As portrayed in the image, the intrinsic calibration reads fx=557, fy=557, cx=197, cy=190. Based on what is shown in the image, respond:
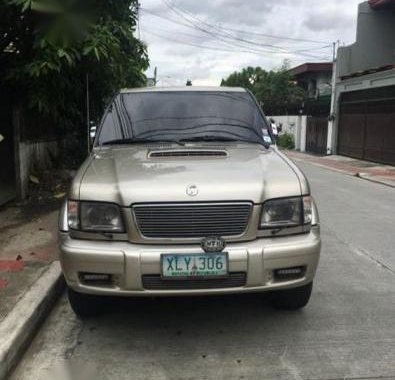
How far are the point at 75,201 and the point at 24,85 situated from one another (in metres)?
5.34

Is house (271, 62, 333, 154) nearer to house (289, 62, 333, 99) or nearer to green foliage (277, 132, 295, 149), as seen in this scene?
house (289, 62, 333, 99)

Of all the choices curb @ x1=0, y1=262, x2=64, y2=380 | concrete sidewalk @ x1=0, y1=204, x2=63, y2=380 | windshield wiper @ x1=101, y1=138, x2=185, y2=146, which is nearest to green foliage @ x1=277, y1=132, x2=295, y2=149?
concrete sidewalk @ x1=0, y1=204, x2=63, y2=380

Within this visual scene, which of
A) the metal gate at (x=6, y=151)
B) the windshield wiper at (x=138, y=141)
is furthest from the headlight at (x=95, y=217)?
the metal gate at (x=6, y=151)

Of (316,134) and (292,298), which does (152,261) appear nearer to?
(292,298)

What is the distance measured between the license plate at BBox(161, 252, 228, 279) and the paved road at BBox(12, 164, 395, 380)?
0.60 metres

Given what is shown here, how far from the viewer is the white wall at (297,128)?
1384 inches

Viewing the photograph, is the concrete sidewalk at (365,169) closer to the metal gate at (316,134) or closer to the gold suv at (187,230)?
the metal gate at (316,134)

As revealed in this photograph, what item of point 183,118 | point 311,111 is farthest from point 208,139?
point 311,111

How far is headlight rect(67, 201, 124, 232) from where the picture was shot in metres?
3.81

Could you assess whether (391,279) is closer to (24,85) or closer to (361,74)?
(24,85)

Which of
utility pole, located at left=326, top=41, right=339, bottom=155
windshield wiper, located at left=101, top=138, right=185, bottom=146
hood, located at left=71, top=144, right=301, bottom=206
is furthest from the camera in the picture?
utility pole, located at left=326, top=41, right=339, bottom=155

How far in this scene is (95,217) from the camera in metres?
3.87

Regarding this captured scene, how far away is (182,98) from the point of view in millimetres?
5621

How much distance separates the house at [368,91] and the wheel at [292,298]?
1771 centimetres
